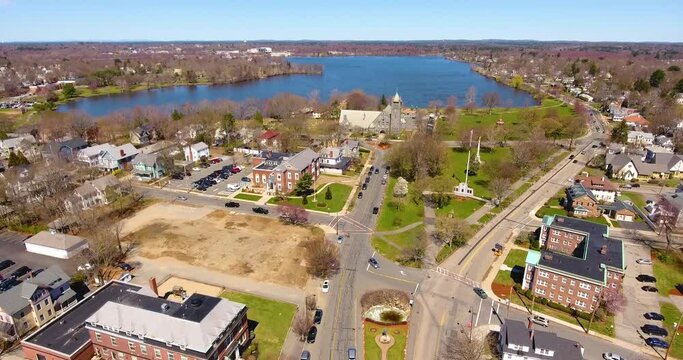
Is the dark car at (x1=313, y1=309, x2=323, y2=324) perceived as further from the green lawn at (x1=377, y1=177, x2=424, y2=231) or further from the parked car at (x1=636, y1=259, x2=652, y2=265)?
the parked car at (x1=636, y1=259, x2=652, y2=265)

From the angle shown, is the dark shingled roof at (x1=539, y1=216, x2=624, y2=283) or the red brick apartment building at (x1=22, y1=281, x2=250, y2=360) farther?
the dark shingled roof at (x1=539, y1=216, x2=624, y2=283)

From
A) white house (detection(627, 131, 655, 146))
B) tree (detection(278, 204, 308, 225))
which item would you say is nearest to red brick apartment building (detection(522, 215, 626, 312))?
tree (detection(278, 204, 308, 225))

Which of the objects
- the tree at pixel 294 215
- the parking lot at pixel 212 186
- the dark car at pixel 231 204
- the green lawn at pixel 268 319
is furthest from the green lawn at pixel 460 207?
the parking lot at pixel 212 186

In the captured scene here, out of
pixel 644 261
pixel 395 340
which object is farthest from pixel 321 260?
pixel 644 261

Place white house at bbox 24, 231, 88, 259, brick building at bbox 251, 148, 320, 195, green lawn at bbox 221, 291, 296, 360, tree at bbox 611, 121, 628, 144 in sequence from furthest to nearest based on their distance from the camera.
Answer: tree at bbox 611, 121, 628, 144 < brick building at bbox 251, 148, 320, 195 < white house at bbox 24, 231, 88, 259 < green lawn at bbox 221, 291, 296, 360

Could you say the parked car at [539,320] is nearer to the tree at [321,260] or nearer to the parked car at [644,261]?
the parked car at [644,261]

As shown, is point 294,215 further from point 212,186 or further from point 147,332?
point 147,332

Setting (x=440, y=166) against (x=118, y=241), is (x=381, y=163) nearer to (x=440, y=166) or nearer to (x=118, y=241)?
(x=440, y=166)
